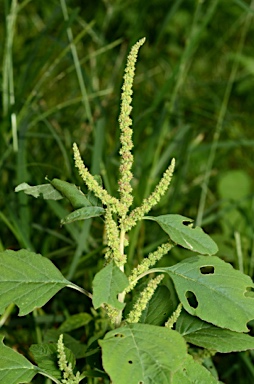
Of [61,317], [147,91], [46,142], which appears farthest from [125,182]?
[147,91]

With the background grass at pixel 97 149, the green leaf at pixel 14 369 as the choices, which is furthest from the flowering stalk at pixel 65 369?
the background grass at pixel 97 149

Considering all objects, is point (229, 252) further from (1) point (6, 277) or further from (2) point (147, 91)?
(2) point (147, 91)

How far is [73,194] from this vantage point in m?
1.24

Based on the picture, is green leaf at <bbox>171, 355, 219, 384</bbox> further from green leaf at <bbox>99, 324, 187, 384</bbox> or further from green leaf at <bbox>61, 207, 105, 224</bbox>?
green leaf at <bbox>61, 207, 105, 224</bbox>

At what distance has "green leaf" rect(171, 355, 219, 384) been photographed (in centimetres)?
113

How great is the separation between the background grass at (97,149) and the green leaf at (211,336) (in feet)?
1.13

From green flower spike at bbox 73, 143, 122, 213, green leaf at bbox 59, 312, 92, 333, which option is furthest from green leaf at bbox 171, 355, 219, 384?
green leaf at bbox 59, 312, 92, 333

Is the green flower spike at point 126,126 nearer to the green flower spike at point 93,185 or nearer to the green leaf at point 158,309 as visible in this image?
the green flower spike at point 93,185

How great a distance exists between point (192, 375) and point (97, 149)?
1.09m

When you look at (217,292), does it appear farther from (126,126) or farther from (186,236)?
(126,126)

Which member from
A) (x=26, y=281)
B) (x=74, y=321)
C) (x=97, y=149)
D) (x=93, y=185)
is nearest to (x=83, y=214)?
(x=93, y=185)

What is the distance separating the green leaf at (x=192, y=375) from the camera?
1135 millimetres

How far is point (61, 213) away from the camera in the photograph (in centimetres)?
204

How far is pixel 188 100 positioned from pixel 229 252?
3.89ft
